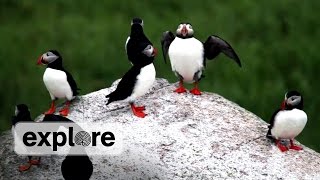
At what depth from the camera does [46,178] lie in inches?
217

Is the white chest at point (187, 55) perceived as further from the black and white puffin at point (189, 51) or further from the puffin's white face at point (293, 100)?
the puffin's white face at point (293, 100)

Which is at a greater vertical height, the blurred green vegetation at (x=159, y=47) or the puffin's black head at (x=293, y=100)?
the puffin's black head at (x=293, y=100)

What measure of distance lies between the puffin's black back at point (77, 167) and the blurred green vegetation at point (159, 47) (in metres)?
3.38

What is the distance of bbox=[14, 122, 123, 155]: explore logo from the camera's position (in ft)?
18.3

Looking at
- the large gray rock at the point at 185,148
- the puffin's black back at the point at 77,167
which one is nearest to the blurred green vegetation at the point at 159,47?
the large gray rock at the point at 185,148

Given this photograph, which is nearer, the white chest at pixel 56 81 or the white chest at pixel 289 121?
the white chest at pixel 289 121

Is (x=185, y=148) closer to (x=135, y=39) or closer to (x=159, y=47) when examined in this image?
(x=135, y=39)

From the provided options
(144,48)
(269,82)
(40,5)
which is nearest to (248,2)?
(269,82)

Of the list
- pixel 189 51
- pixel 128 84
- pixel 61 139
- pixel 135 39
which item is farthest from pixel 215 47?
pixel 61 139

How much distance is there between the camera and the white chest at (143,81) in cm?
587

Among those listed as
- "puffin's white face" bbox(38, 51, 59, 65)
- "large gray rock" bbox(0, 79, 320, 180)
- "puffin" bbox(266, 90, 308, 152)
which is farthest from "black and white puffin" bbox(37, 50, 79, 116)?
"puffin" bbox(266, 90, 308, 152)

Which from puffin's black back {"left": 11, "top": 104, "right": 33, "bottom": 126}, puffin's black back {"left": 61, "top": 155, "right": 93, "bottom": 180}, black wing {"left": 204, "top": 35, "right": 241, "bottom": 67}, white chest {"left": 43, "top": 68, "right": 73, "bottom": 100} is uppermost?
black wing {"left": 204, "top": 35, "right": 241, "bottom": 67}

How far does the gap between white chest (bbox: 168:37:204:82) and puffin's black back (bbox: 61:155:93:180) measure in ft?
4.13

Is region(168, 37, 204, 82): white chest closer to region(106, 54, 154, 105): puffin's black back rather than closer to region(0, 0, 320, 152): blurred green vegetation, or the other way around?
region(106, 54, 154, 105): puffin's black back
